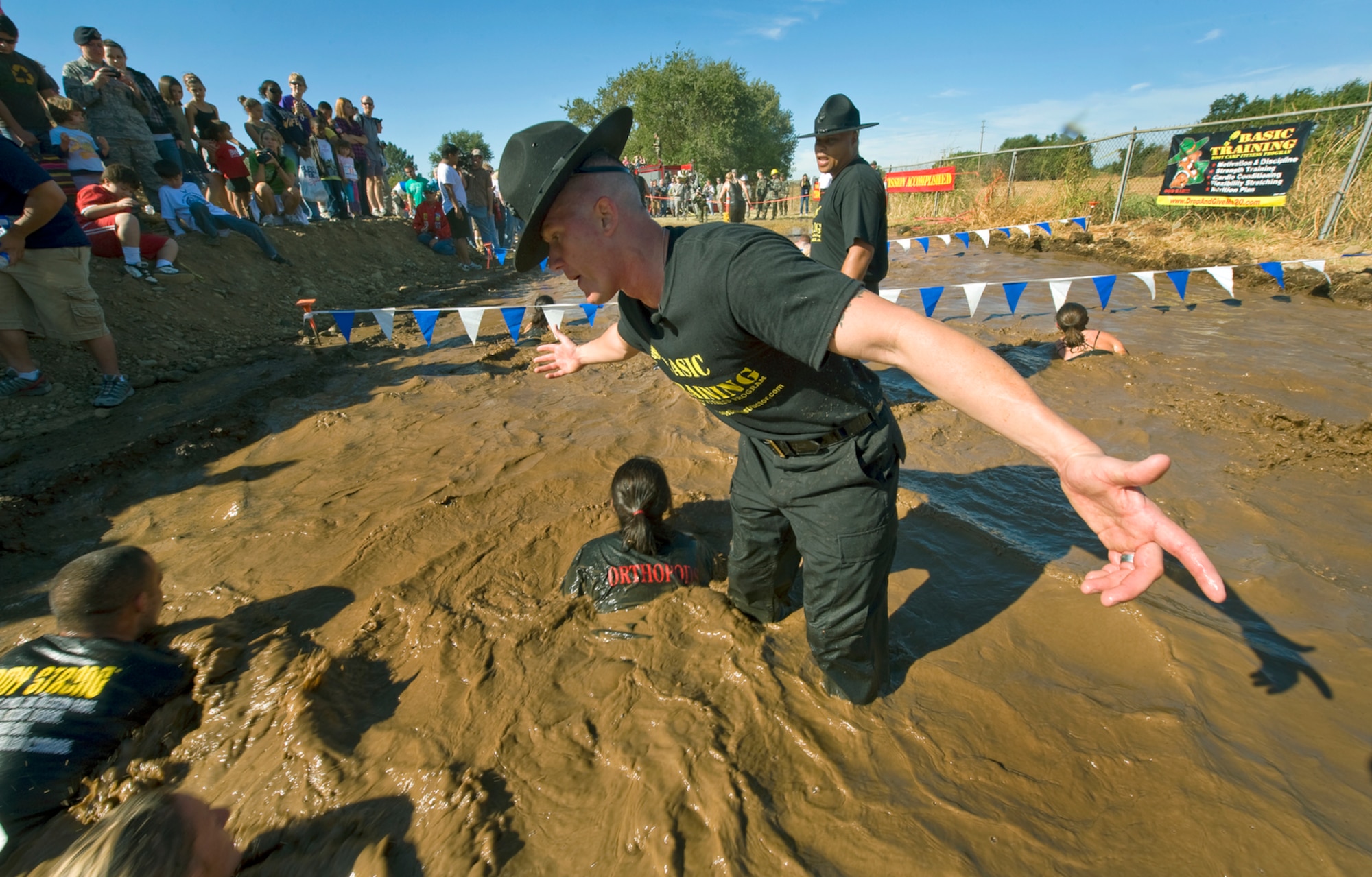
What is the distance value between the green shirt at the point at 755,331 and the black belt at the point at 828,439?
0.07ft

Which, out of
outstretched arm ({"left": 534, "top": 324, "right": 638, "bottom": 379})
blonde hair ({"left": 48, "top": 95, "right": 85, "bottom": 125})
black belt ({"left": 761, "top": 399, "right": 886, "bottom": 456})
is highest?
blonde hair ({"left": 48, "top": 95, "right": 85, "bottom": 125})

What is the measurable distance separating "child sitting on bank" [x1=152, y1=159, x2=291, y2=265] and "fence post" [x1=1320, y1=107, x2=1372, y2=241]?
16.7 meters

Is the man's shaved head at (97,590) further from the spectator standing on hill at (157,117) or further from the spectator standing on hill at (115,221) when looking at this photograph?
the spectator standing on hill at (157,117)

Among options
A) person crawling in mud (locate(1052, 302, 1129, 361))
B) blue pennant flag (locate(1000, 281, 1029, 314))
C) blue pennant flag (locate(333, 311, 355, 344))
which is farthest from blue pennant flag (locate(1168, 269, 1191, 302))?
blue pennant flag (locate(333, 311, 355, 344))

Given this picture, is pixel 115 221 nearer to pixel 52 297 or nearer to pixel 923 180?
pixel 52 297

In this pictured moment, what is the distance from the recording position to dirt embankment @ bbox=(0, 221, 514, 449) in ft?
16.9

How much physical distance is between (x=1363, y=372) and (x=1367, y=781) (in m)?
5.53

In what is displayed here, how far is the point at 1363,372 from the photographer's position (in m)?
5.36

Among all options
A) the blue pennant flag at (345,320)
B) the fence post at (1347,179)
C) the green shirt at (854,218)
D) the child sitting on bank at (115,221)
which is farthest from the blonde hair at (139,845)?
the fence post at (1347,179)

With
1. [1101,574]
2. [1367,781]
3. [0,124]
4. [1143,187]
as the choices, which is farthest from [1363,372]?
[0,124]

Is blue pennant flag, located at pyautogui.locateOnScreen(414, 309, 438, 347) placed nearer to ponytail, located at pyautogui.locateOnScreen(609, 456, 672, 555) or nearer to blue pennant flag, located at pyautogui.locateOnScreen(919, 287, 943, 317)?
ponytail, located at pyautogui.locateOnScreen(609, 456, 672, 555)

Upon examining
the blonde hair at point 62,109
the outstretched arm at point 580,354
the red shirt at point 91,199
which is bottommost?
the outstretched arm at point 580,354

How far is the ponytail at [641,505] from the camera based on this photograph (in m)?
2.86

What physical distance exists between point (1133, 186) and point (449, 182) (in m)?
15.7
